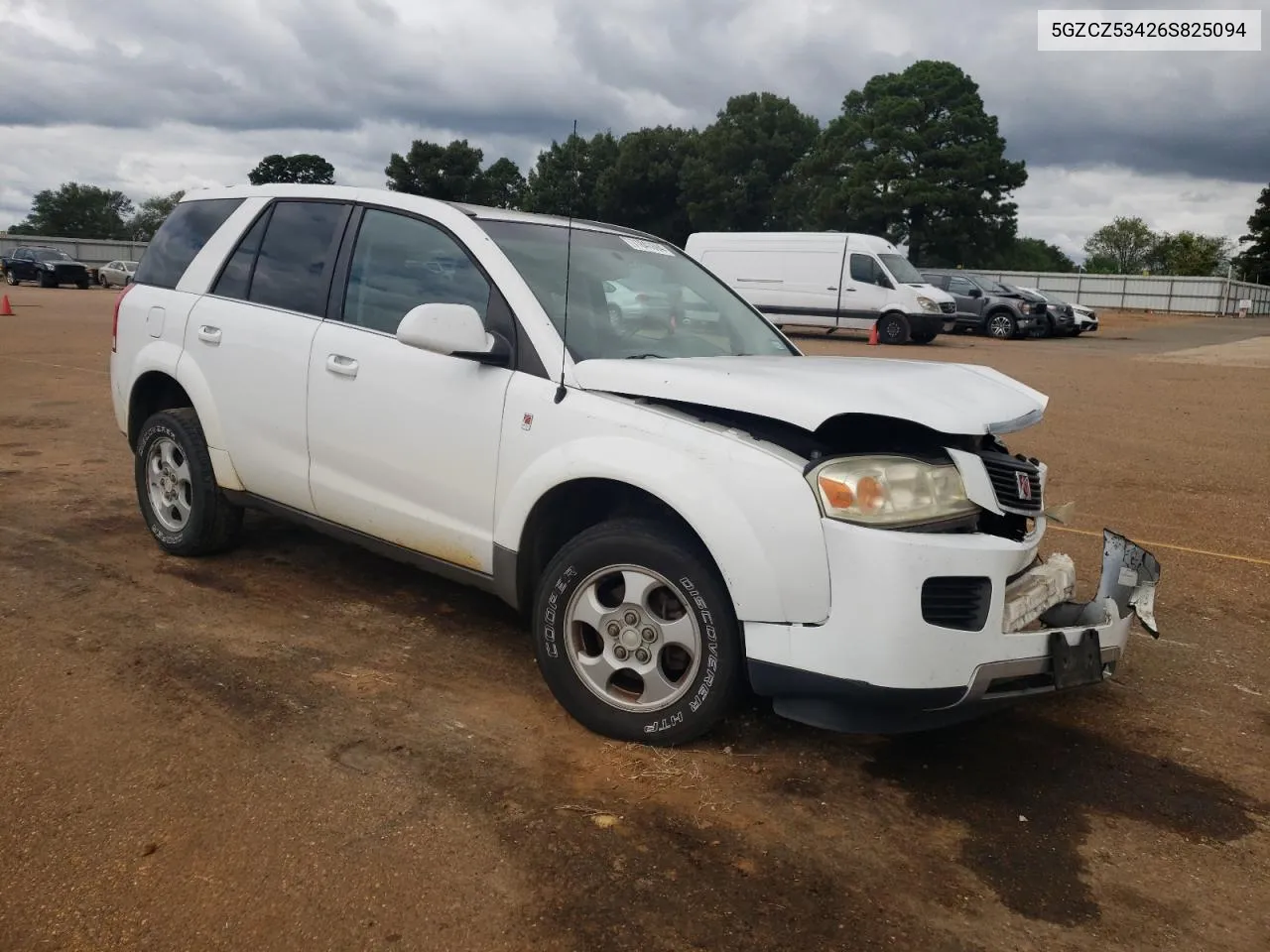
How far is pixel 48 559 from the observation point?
512cm

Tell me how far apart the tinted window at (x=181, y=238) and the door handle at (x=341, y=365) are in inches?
53.5

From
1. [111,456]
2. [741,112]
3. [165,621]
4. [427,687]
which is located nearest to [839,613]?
[427,687]

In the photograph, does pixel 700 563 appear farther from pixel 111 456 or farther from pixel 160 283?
pixel 111 456

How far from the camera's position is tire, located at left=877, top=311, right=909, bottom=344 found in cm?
2386

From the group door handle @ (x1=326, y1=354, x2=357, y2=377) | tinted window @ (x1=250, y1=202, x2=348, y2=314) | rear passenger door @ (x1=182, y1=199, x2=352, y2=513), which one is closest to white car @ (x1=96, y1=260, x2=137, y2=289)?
rear passenger door @ (x1=182, y1=199, x2=352, y2=513)

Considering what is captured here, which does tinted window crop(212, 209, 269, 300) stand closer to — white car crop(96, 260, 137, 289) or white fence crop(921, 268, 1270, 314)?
white car crop(96, 260, 137, 289)

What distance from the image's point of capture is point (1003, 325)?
28625mm

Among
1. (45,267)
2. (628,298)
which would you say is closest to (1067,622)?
(628,298)

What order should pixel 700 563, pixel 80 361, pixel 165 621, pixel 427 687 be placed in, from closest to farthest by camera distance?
pixel 700 563, pixel 427 687, pixel 165 621, pixel 80 361

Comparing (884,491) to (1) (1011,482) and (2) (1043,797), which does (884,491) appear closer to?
(1) (1011,482)

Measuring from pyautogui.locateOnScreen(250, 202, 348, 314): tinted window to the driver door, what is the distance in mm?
168

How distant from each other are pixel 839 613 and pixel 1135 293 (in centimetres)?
5609

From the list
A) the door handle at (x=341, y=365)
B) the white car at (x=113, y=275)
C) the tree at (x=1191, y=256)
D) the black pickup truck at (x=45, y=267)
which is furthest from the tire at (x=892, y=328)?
the tree at (x=1191, y=256)

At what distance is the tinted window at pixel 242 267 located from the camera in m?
4.88
